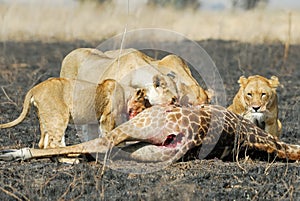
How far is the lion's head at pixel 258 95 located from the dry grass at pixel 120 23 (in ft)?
43.1

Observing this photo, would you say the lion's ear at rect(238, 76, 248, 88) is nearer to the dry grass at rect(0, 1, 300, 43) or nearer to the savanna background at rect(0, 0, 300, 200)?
the savanna background at rect(0, 0, 300, 200)

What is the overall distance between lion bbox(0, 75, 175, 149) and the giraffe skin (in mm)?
549

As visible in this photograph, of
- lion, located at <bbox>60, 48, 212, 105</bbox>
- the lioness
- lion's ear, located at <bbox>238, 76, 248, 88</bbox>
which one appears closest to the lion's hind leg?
lion, located at <bbox>60, 48, 212, 105</bbox>

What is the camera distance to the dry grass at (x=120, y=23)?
22.3 m

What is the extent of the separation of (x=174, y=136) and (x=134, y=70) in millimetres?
1936

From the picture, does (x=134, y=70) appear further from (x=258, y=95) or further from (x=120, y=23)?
(x=120, y=23)

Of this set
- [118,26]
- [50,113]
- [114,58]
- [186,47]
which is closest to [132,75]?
[114,58]

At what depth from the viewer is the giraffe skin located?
21.9 ft

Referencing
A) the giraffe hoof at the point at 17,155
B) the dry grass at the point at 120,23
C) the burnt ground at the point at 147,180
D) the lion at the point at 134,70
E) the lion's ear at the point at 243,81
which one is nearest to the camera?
the burnt ground at the point at 147,180

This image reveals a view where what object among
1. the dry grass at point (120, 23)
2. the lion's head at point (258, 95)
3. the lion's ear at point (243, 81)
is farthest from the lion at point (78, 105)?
the dry grass at point (120, 23)

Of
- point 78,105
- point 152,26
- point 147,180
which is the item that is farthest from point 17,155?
point 152,26

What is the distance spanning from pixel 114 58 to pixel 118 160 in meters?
2.51

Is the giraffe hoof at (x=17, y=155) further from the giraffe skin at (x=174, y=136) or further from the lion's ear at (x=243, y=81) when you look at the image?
the lion's ear at (x=243, y=81)

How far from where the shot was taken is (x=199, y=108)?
7.05 metres
